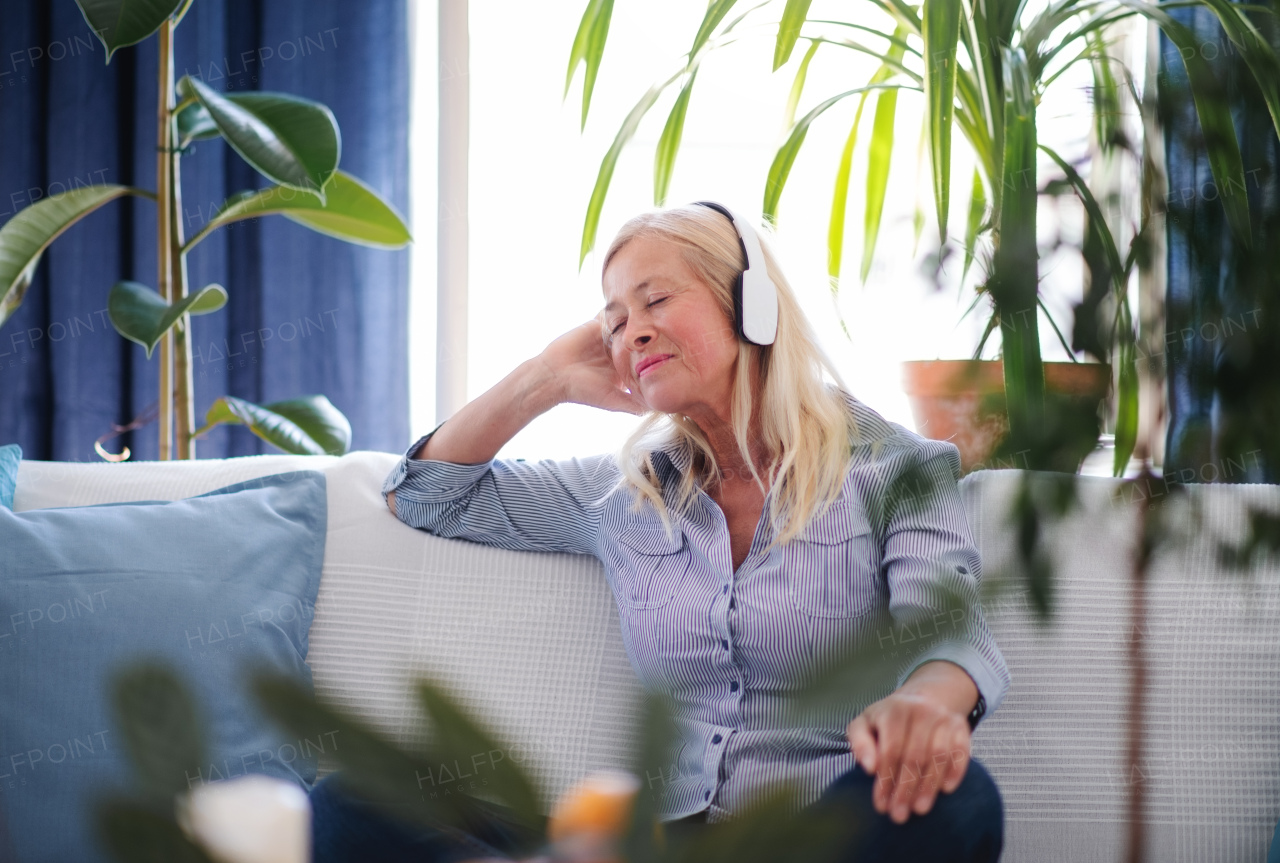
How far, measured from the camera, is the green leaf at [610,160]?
1.47m

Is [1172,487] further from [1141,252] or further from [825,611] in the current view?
[825,611]

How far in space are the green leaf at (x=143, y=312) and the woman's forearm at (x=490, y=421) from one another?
0.47m

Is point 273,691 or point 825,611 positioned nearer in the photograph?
point 273,691

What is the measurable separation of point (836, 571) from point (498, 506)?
18.2 inches

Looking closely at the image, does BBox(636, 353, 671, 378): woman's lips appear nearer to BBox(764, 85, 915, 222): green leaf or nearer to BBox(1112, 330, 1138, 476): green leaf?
BBox(764, 85, 915, 222): green leaf

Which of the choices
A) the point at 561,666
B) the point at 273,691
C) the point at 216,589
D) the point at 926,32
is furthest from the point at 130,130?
the point at 273,691


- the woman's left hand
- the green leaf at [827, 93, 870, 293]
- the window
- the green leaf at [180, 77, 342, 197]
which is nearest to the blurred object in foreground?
the woman's left hand

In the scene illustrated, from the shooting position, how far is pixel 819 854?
170mm

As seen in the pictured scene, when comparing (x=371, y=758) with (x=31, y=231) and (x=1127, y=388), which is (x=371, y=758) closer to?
(x=1127, y=388)

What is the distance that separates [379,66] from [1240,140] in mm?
2183

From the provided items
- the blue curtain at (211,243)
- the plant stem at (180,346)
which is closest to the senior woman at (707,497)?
the plant stem at (180,346)

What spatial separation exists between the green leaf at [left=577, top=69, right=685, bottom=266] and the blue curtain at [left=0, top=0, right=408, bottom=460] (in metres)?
0.82

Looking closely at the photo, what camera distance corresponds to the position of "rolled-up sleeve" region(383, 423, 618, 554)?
1.33m

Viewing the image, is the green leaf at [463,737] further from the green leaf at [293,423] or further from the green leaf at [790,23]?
the green leaf at [293,423]
